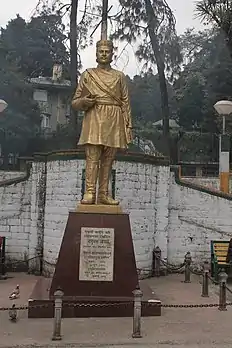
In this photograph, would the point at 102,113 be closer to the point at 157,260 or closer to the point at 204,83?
the point at 157,260

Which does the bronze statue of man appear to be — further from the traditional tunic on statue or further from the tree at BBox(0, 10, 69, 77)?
the tree at BBox(0, 10, 69, 77)

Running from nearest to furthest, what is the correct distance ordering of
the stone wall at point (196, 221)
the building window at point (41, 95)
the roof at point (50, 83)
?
the stone wall at point (196, 221)
the roof at point (50, 83)
the building window at point (41, 95)

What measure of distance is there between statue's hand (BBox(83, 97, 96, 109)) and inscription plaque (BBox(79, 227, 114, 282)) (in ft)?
6.70

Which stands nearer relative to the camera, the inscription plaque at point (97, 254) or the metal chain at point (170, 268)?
the inscription plaque at point (97, 254)

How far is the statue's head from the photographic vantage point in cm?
902

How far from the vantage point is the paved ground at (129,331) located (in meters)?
7.04

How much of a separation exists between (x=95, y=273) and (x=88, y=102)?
281 cm

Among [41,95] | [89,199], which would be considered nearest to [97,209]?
[89,199]

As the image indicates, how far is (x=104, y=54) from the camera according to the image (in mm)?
9031

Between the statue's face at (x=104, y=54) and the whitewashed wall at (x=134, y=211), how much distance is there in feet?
14.3

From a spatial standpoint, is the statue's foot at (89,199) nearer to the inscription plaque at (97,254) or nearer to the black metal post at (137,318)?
the inscription plaque at (97,254)

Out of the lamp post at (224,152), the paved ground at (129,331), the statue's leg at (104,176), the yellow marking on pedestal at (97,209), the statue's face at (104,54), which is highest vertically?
the statue's face at (104,54)

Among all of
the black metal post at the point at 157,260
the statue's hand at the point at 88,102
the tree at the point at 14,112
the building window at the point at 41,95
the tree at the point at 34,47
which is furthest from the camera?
the tree at the point at 34,47

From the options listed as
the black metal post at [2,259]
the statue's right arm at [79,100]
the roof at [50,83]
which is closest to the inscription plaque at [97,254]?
the statue's right arm at [79,100]
